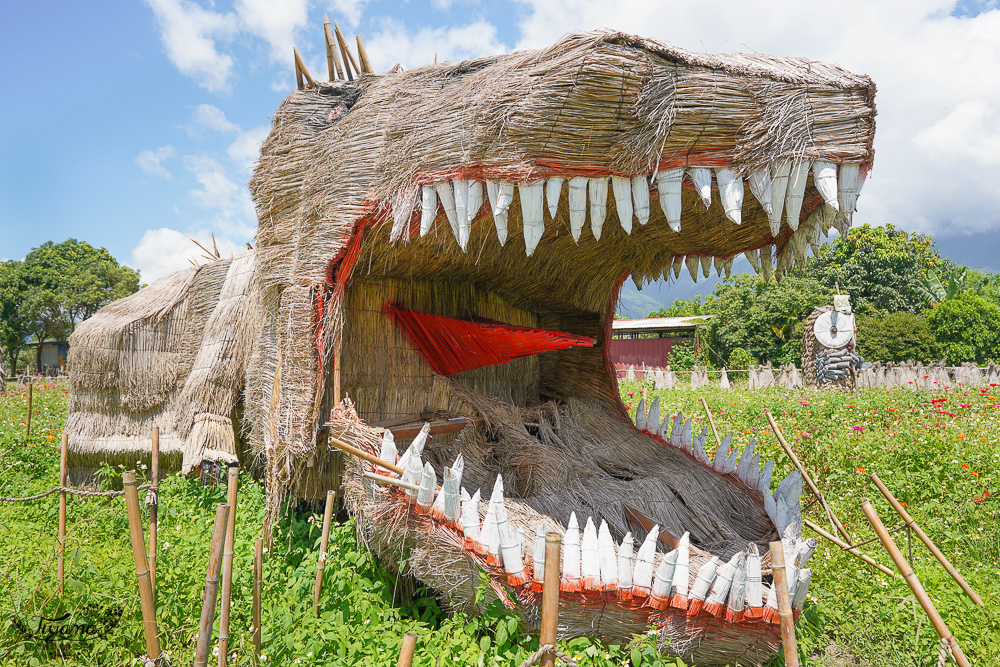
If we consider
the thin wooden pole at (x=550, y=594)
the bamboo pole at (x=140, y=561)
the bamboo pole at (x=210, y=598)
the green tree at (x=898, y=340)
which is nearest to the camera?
the thin wooden pole at (x=550, y=594)

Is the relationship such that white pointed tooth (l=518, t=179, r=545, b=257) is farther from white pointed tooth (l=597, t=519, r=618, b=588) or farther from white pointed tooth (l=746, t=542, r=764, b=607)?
white pointed tooth (l=746, t=542, r=764, b=607)

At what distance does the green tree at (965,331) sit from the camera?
72.9 feet

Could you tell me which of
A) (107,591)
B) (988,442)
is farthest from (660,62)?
(988,442)

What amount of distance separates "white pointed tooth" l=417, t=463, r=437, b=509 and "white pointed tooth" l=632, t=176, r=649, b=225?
1.24 metres

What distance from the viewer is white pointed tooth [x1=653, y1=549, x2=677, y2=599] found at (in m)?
1.95

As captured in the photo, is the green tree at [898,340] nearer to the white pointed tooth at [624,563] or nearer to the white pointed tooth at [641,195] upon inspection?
the white pointed tooth at [641,195]

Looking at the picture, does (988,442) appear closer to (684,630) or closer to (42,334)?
(684,630)

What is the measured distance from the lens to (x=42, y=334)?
92.3 feet

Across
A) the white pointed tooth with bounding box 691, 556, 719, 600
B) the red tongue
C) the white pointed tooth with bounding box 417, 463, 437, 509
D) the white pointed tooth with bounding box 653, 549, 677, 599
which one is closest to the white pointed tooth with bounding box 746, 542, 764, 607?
the white pointed tooth with bounding box 691, 556, 719, 600

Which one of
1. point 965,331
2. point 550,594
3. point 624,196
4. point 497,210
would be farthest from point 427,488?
point 965,331

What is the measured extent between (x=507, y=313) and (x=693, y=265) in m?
1.44

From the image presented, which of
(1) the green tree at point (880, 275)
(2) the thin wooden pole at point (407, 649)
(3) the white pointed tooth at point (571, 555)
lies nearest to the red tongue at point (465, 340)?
(3) the white pointed tooth at point (571, 555)

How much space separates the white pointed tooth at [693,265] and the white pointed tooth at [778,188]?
0.99 m

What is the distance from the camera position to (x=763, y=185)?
2.08m
